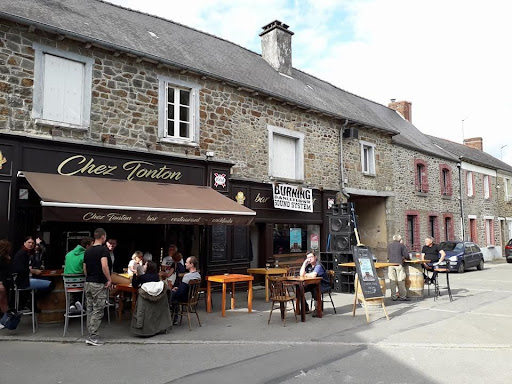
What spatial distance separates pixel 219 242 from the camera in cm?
1066

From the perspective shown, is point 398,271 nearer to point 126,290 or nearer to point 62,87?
point 126,290

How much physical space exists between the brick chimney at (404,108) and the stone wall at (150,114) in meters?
10.6

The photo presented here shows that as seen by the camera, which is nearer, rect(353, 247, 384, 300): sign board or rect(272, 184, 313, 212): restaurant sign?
rect(353, 247, 384, 300): sign board

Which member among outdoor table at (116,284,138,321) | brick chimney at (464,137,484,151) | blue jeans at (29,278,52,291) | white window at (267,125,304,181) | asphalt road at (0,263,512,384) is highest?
brick chimney at (464,137,484,151)

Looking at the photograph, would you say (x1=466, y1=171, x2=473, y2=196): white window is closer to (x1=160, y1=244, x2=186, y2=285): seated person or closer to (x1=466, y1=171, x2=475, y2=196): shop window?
(x1=466, y1=171, x2=475, y2=196): shop window

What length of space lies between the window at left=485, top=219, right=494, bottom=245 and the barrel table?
23218 millimetres

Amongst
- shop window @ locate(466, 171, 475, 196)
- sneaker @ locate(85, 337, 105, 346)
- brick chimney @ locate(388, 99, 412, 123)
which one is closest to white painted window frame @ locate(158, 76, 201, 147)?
sneaker @ locate(85, 337, 105, 346)

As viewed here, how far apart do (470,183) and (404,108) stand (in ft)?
18.0

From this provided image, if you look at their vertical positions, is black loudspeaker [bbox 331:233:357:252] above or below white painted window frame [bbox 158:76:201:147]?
below

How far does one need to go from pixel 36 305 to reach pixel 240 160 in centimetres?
613

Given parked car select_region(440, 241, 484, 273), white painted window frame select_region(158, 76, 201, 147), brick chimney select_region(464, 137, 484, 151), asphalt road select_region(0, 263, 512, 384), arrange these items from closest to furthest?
asphalt road select_region(0, 263, 512, 384)
white painted window frame select_region(158, 76, 201, 147)
parked car select_region(440, 241, 484, 273)
brick chimney select_region(464, 137, 484, 151)

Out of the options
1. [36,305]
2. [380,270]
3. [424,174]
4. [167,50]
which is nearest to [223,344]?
[36,305]

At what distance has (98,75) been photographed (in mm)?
8961

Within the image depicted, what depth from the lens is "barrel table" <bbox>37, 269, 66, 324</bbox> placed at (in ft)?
23.2
